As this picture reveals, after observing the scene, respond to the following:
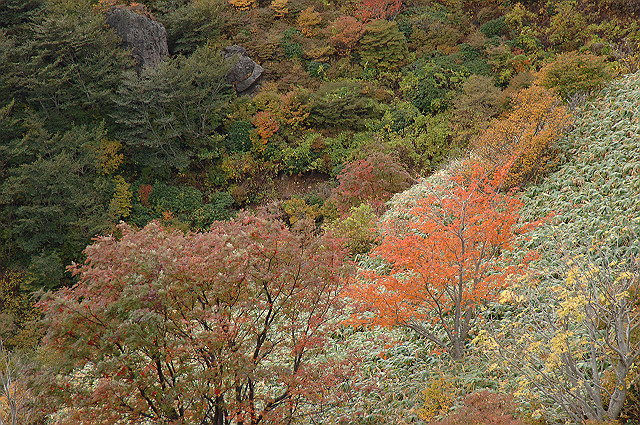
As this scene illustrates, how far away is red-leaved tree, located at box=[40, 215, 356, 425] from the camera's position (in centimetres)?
469

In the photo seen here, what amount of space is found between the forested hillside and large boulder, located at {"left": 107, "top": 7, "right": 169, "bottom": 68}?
0.10m

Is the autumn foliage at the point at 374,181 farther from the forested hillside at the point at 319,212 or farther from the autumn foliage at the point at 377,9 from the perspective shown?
the autumn foliage at the point at 377,9

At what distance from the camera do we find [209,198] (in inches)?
734

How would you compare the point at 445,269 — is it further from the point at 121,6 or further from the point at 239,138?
the point at 121,6

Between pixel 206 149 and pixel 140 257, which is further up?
pixel 140 257

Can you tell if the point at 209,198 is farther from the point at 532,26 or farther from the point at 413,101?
the point at 532,26

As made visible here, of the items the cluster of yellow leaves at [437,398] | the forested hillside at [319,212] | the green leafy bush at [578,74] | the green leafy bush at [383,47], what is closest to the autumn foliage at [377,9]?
the forested hillside at [319,212]

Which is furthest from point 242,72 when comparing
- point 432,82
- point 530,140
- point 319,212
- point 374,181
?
point 530,140

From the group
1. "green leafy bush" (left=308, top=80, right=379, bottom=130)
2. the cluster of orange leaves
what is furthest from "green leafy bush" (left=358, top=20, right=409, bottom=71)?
the cluster of orange leaves

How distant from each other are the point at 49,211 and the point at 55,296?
11.9 meters

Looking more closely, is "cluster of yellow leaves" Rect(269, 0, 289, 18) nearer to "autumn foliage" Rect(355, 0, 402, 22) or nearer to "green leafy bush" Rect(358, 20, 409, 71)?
"autumn foliage" Rect(355, 0, 402, 22)

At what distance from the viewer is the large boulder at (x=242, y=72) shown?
2062 cm

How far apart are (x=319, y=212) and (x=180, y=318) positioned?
11.7 m

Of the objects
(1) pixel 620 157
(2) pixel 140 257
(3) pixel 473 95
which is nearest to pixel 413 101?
(3) pixel 473 95
